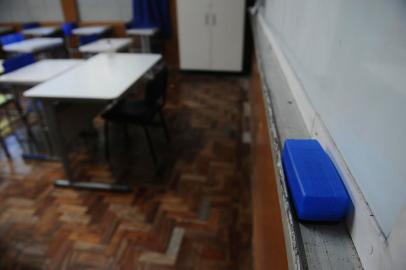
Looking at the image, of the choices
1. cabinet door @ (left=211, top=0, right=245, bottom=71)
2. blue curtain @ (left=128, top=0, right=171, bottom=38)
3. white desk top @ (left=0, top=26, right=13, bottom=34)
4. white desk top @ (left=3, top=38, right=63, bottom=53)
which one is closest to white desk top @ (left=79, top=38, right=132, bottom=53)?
white desk top @ (left=3, top=38, right=63, bottom=53)

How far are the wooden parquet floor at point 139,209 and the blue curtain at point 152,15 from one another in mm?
3027

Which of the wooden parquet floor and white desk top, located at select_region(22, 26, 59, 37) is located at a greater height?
white desk top, located at select_region(22, 26, 59, 37)

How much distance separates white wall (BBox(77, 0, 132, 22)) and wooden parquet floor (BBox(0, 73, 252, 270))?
11.7ft

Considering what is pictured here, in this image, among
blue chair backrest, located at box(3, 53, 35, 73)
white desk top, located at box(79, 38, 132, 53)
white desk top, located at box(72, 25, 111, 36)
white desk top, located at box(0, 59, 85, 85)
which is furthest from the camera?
white desk top, located at box(72, 25, 111, 36)

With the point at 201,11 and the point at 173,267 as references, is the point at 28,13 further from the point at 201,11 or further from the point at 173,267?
the point at 173,267

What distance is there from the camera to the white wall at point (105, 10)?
5.65 m

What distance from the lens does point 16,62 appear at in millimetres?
2924

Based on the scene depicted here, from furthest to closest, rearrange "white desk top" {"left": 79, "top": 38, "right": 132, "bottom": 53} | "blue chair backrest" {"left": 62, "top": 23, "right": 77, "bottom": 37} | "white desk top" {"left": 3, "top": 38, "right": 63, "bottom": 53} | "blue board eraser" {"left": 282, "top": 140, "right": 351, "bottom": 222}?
"blue chair backrest" {"left": 62, "top": 23, "right": 77, "bottom": 37}, "white desk top" {"left": 3, "top": 38, "right": 63, "bottom": 53}, "white desk top" {"left": 79, "top": 38, "right": 132, "bottom": 53}, "blue board eraser" {"left": 282, "top": 140, "right": 351, "bottom": 222}

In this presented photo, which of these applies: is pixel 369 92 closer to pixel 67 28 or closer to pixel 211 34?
pixel 211 34

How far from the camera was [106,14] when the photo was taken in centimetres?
579

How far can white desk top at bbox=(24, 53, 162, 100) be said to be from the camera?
2.08m

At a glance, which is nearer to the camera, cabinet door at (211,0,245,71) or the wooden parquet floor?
the wooden parquet floor

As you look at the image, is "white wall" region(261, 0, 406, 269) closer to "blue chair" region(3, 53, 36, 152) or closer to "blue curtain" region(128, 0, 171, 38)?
"blue chair" region(3, 53, 36, 152)

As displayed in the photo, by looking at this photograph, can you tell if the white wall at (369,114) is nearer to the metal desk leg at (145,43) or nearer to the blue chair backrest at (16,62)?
→ the blue chair backrest at (16,62)
